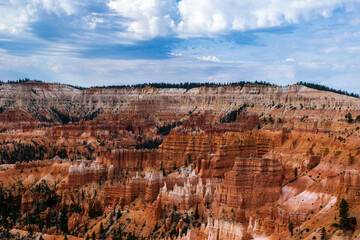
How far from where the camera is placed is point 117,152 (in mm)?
91750

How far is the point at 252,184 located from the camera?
60.2 m

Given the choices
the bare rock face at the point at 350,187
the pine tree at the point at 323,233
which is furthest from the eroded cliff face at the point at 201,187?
the pine tree at the point at 323,233

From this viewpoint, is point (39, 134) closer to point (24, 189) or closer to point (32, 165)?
point (32, 165)

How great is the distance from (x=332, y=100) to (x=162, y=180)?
79175 mm

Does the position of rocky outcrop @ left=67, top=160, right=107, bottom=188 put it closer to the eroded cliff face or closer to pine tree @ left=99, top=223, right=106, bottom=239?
the eroded cliff face

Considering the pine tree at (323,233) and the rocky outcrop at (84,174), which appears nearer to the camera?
→ the pine tree at (323,233)

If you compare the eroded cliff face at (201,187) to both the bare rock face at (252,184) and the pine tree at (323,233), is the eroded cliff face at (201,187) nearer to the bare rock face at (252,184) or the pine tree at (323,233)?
Result: the bare rock face at (252,184)

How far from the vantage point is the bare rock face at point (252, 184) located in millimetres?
59500

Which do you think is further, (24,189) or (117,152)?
(117,152)

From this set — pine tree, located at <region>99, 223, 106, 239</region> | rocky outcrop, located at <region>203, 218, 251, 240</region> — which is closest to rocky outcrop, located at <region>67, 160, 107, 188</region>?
pine tree, located at <region>99, 223, 106, 239</region>

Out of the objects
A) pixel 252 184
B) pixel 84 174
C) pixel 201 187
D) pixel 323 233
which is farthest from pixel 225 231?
pixel 84 174

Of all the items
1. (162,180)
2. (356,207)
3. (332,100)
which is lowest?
(162,180)

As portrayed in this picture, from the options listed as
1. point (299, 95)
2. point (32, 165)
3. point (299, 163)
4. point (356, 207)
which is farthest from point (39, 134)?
point (356, 207)

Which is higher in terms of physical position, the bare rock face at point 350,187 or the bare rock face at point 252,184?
the bare rock face at point 350,187
